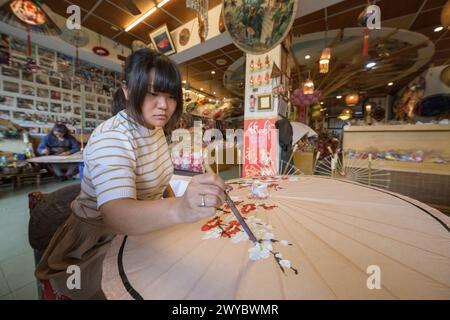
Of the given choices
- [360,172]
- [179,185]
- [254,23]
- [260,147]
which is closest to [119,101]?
[179,185]

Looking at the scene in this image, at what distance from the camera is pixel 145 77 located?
649mm

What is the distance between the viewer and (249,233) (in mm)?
574

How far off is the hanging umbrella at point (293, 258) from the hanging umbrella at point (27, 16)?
3.86m

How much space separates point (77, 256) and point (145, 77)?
2.27ft

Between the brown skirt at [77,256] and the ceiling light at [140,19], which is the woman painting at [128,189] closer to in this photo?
the brown skirt at [77,256]

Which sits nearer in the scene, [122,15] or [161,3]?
[161,3]

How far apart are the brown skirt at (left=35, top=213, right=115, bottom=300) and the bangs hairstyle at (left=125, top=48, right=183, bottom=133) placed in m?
0.47

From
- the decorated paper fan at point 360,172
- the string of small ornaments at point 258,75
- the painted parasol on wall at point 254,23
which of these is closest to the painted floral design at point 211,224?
the decorated paper fan at point 360,172

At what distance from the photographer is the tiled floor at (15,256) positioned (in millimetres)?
1152

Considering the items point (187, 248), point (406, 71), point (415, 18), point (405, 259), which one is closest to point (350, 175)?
point (405, 259)

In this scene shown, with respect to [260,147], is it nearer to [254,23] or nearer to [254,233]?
[254,23]

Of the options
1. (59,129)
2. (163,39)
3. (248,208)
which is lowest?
(248,208)

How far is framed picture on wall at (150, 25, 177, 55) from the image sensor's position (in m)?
3.53

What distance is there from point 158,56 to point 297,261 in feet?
2.78
